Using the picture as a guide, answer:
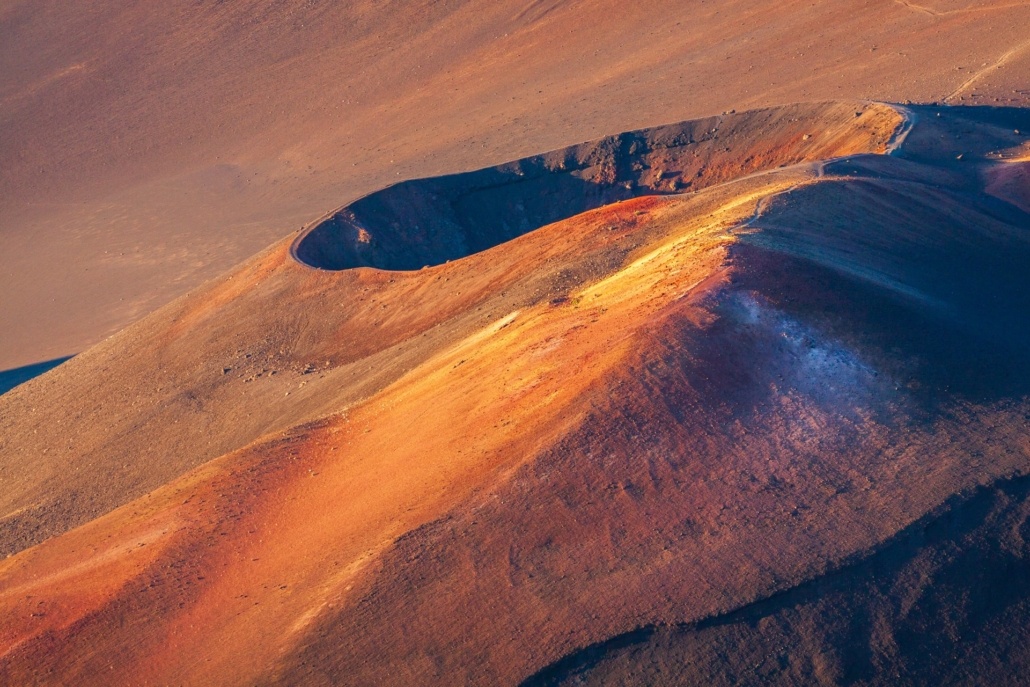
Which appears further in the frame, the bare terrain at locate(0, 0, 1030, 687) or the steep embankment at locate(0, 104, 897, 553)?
the steep embankment at locate(0, 104, 897, 553)

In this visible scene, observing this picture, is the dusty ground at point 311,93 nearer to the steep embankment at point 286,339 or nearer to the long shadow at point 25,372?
the long shadow at point 25,372

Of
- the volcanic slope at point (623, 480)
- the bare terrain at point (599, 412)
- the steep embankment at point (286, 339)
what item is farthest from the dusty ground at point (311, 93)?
the volcanic slope at point (623, 480)

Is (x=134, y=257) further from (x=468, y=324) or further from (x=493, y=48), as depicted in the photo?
(x=468, y=324)

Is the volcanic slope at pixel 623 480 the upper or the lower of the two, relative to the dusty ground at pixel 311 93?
lower

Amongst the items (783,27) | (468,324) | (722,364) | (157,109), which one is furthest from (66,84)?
(722,364)

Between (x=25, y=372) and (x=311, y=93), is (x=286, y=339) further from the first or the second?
(x=311, y=93)

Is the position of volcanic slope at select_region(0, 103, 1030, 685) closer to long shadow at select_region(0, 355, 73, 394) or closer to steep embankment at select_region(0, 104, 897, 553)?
steep embankment at select_region(0, 104, 897, 553)

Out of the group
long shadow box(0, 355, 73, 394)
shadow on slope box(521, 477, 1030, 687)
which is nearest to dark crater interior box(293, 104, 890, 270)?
long shadow box(0, 355, 73, 394)
